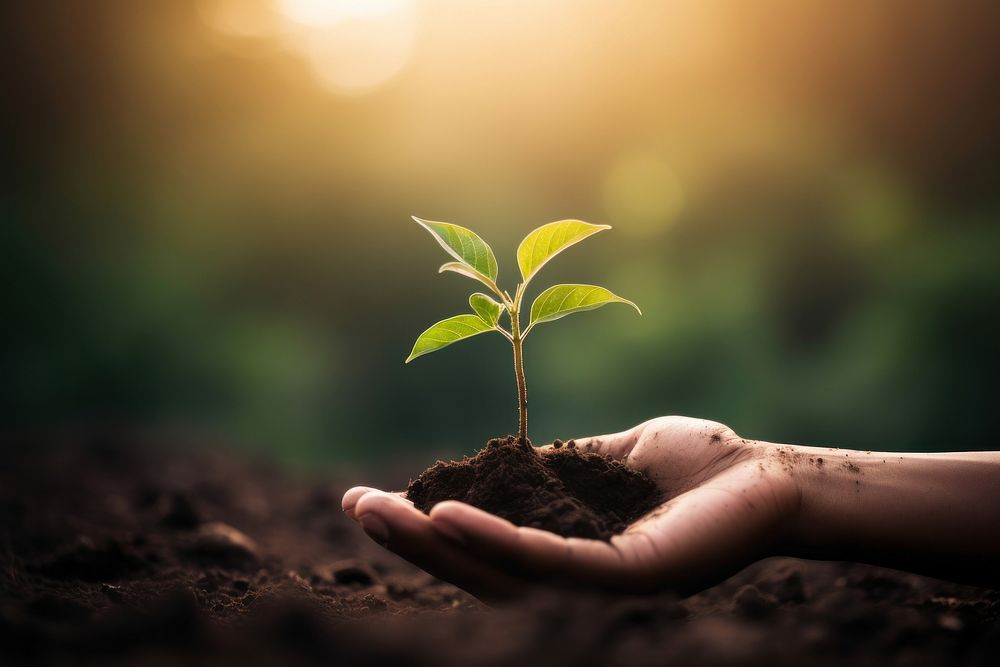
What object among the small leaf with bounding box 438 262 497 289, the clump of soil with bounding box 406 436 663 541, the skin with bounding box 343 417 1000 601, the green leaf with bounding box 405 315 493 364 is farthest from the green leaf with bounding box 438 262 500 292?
the skin with bounding box 343 417 1000 601

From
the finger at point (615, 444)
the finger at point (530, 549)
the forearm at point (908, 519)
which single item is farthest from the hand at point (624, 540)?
the finger at point (615, 444)

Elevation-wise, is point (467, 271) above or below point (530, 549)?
above

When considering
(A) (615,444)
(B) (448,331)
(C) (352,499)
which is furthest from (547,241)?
(C) (352,499)

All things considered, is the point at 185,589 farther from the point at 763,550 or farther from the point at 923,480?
the point at 923,480

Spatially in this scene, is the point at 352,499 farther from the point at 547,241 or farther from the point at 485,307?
the point at 547,241

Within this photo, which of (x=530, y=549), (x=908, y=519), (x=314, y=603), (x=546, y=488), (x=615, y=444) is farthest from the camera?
Answer: (x=615, y=444)

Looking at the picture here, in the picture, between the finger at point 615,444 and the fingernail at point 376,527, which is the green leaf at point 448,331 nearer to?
the fingernail at point 376,527

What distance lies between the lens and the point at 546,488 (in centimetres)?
174

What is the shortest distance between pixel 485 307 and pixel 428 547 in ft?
2.26

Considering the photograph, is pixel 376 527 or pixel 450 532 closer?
pixel 450 532

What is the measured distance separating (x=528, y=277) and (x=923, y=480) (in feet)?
4.27

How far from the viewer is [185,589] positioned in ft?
6.90

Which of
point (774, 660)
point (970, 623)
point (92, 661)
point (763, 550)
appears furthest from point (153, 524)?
point (970, 623)

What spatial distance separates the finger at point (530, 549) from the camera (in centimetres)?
138
